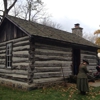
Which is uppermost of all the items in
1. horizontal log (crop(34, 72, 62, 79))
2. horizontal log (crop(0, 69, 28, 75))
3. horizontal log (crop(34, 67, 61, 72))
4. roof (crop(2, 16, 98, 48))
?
roof (crop(2, 16, 98, 48))

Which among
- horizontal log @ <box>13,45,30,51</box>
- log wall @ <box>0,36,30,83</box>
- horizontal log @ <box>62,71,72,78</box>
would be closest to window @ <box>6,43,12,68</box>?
log wall @ <box>0,36,30,83</box>

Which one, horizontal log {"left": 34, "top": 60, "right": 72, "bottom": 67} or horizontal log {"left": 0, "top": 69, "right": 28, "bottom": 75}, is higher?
horizontal log {"left": 34, "top": 60, "right": 72, "bottom": 67}

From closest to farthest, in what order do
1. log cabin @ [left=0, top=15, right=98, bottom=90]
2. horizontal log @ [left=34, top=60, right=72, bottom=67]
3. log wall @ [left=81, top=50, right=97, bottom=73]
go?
log cabin @ [left=0, top=15, right=98, bottom=90]
horizontal log @ [left=34, top=60, right=72, bottom=67]
log wall @ [left=81, top=50, right=97, bottom=73]

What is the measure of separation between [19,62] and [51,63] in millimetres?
2193

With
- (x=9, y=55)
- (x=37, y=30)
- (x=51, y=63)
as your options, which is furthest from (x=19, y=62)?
(x=37, y=30)

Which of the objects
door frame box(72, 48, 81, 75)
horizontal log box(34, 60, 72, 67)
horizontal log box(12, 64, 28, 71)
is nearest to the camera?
horizontal log box(12, 64, 28, 71)

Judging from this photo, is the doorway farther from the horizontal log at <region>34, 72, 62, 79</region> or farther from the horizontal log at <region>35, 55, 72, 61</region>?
the horizontal log at <region>34, 72, 62, 79</region>

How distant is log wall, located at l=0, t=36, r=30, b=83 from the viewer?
33.9 ft

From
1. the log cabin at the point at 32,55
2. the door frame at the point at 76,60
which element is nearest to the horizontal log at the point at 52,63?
the log cabin at the point at 32,55

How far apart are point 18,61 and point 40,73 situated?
1.84 m

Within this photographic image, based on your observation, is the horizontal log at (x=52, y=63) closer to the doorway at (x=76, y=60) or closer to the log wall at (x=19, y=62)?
the log wall at (x=19, y=62)

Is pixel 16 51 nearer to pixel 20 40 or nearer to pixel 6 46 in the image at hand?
pixel 20 40

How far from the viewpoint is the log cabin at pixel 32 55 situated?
10125 millimetres

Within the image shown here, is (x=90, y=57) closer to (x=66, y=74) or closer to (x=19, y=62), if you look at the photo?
(x=66, y=74)
